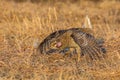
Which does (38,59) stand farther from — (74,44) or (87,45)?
(87,45)

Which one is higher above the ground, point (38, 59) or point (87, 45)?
point (87, 45)

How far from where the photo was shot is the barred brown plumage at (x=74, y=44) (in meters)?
6.80

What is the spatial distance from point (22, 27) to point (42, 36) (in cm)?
68

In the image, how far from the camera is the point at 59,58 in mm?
7121

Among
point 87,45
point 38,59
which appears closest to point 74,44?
point 87,45

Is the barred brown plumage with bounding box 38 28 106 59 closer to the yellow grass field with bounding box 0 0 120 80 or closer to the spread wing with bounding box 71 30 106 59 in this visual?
the spread wing with bounding box 71 30 106 59

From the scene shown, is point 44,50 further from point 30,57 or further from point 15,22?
point 15,22

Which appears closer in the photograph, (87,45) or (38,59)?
(87,45)

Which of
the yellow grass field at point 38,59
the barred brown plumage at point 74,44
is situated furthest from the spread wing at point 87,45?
the yellow grass field at point 38,59

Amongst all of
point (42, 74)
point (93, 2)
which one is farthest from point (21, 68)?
point (93, 2)

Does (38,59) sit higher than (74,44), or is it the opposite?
(74,44)

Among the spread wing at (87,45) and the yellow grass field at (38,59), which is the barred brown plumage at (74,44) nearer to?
the spread wing at (87,45)

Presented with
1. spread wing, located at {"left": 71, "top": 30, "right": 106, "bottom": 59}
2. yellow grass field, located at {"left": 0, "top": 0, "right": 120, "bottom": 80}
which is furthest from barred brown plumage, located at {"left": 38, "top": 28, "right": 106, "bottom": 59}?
yellow grass field, located at {"left": 0, "top": 0, "right": 120, "bottom": 80}

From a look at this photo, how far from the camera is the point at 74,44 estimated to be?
6.86m
